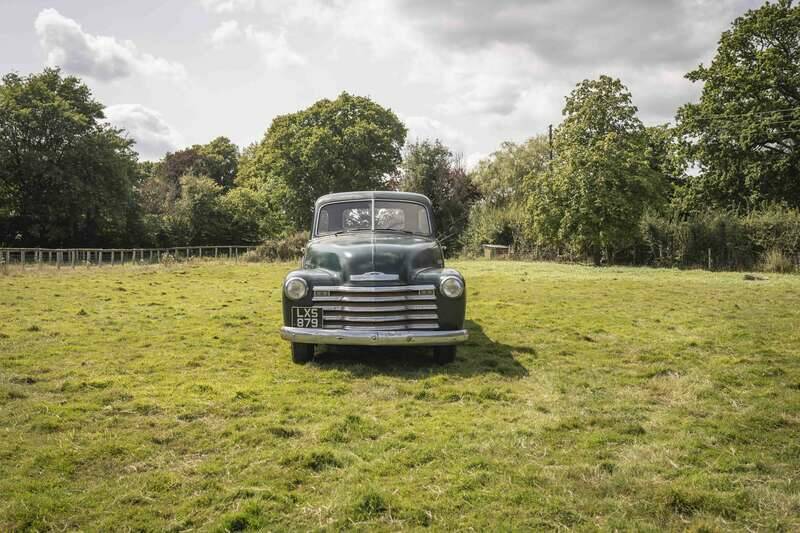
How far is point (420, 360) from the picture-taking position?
25.8 feet

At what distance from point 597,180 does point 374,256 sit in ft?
78.7

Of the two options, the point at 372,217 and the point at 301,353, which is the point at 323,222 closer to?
the point at 372,217

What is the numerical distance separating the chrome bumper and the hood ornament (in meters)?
0.66

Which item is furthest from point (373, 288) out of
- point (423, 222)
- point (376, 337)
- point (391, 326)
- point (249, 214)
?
point (249, 214)

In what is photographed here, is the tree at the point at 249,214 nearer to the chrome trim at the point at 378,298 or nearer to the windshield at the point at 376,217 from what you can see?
the windshield at the point at 376,217

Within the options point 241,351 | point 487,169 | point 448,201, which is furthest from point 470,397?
point 487,169

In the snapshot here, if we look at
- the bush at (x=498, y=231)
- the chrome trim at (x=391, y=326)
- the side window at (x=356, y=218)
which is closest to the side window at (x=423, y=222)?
the side window at (x=356, y=218)

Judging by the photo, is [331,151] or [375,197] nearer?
[375,197]

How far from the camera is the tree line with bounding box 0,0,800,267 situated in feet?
94.4

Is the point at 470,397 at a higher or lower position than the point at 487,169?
lower

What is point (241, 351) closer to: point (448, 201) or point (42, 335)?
point (42, 335)

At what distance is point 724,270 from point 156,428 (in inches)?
1016

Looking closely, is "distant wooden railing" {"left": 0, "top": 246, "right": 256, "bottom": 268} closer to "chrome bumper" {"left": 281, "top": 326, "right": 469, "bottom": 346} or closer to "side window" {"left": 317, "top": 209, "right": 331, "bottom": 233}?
"side window" {"left": 317, "top": 209, "right": 331, "bottom": 233}

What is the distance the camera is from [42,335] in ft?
30.2
